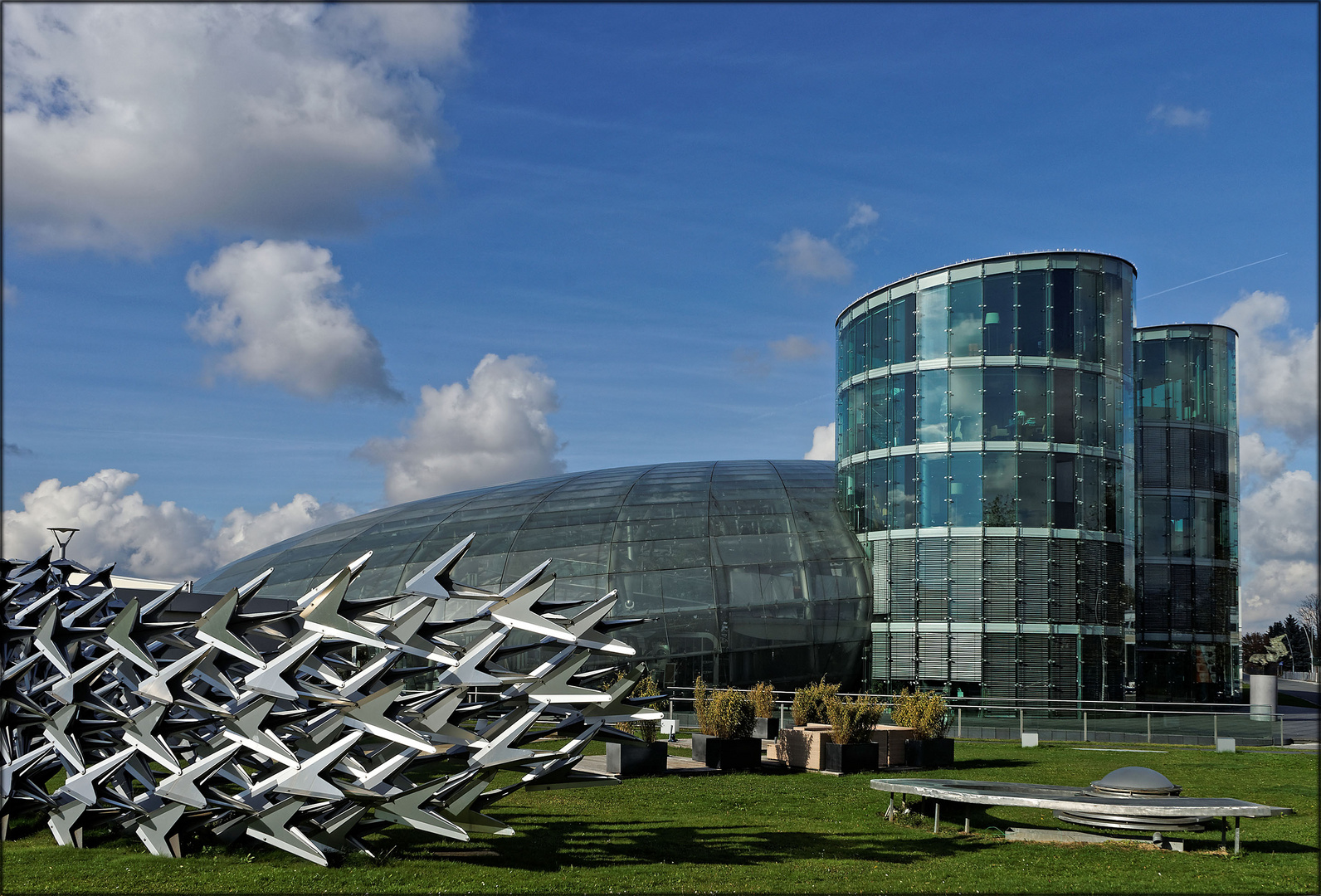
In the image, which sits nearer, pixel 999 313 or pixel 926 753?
pixel 926 753

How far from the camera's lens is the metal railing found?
25.8 meters

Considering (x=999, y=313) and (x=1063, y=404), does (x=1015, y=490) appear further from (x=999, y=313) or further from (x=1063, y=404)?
(x=999, y=313)

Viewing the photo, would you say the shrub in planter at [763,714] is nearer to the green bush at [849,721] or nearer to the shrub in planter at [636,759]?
the green bush at [849,721]

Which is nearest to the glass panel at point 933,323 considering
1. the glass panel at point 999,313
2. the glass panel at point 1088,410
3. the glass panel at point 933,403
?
the glass panel at point 933,403

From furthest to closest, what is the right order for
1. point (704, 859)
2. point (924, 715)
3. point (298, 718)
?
point (924, 715) → point (704, 859) → point (298, 718)

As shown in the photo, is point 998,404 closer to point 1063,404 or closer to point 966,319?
point 1063,404

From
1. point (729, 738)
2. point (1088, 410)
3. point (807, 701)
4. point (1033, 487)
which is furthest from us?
point (1088, 410)

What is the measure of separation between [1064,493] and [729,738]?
16.6m

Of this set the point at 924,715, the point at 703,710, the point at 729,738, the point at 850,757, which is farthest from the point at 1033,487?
the point at 729,738

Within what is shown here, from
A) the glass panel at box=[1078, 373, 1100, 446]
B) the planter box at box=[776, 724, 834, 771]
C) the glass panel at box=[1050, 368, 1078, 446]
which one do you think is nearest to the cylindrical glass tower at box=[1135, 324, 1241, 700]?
the glass panel at box=[1078, 373, 1100, 446]

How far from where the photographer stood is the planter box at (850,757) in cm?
1925

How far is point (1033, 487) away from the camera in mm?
31438

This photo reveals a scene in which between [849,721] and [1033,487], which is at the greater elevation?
[1033,487]

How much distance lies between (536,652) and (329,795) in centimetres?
2245
